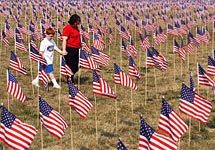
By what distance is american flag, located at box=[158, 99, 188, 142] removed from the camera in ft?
27.2

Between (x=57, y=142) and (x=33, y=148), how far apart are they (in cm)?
70

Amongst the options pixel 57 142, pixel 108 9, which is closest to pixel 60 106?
pixel 57 142

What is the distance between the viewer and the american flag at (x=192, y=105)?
31.7 ft

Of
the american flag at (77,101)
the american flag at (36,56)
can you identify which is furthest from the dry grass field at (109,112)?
the american flag at (36,56)

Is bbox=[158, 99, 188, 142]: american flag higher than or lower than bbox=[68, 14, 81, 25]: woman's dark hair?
lower

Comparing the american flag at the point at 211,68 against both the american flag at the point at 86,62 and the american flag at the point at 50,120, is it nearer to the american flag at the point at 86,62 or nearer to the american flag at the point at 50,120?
the american flag at the point at 86,62

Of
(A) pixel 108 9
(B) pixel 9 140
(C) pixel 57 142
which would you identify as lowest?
(A) pixel 108 9

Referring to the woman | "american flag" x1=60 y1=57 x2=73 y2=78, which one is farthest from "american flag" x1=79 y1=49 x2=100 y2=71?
"american flag" x1=60 y1=57 x2=73 y2=78

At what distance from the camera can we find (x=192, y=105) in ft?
32.1

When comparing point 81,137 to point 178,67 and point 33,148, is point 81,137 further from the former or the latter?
point 178,67

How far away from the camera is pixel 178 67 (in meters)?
21.8

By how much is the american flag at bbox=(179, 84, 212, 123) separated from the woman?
615 cm

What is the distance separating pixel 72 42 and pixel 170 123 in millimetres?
7801

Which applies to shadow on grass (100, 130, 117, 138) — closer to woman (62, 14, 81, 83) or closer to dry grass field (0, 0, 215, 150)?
dry grass field (0, 0, 215, 150)
